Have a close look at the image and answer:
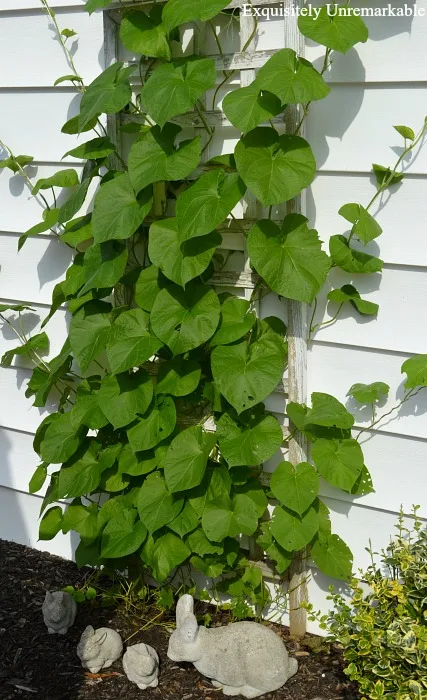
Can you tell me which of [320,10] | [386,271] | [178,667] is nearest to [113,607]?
[178,667]

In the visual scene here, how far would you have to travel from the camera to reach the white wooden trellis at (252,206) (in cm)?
198

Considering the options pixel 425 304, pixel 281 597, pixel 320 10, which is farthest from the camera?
pixel 281 597

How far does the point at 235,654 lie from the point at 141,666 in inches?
10.1

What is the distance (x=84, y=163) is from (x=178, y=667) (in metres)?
1.51

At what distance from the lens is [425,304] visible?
6.50 ft

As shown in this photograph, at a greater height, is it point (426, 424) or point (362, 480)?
point (426, 424)

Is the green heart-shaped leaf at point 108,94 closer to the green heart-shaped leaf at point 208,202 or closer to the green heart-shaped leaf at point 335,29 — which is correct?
the green heart-shaped leaf at point 208,202

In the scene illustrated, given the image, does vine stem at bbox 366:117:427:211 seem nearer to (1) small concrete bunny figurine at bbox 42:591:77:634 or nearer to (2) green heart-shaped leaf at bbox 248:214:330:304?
(2) green heart-shaped leaf at bbox 248:214:330:304

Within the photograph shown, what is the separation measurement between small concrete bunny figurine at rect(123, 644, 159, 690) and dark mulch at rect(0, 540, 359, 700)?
31 mm

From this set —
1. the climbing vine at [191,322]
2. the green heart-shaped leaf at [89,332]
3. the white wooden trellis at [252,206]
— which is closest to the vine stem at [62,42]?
the climbing vine at [191,322]

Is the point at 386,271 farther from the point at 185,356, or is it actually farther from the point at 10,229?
the point at 10,229

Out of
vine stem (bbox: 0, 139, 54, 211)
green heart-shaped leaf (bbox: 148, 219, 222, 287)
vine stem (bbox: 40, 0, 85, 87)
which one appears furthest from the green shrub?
vine stem (bbox: 40, 0, 85, 87)

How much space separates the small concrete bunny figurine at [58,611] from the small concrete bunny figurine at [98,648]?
0.14 metres

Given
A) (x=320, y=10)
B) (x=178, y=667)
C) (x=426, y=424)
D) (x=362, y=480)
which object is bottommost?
(x=178, y=667)
